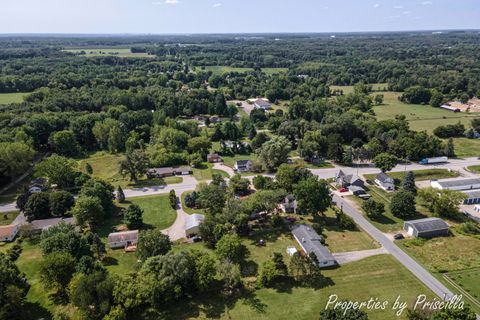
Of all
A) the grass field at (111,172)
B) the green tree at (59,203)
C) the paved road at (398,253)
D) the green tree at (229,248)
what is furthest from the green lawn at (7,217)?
the paved road at (398,253)

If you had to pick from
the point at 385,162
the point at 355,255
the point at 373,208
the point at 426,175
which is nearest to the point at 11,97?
the point at 385,162

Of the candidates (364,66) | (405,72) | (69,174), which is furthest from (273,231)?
(364,66)

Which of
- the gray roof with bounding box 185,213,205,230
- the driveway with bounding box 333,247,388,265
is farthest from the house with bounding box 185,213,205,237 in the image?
the driveway with bounding box 333,247,388,265

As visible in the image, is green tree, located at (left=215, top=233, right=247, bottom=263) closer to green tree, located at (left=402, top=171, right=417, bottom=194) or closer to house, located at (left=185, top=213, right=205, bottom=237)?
house, located at (left=185, top=213, right=205, bottom=237)

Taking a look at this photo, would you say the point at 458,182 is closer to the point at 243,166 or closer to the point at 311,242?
the point at 311,242

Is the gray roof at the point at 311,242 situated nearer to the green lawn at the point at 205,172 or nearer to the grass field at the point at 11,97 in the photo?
the green lawn at the point at 205,172
